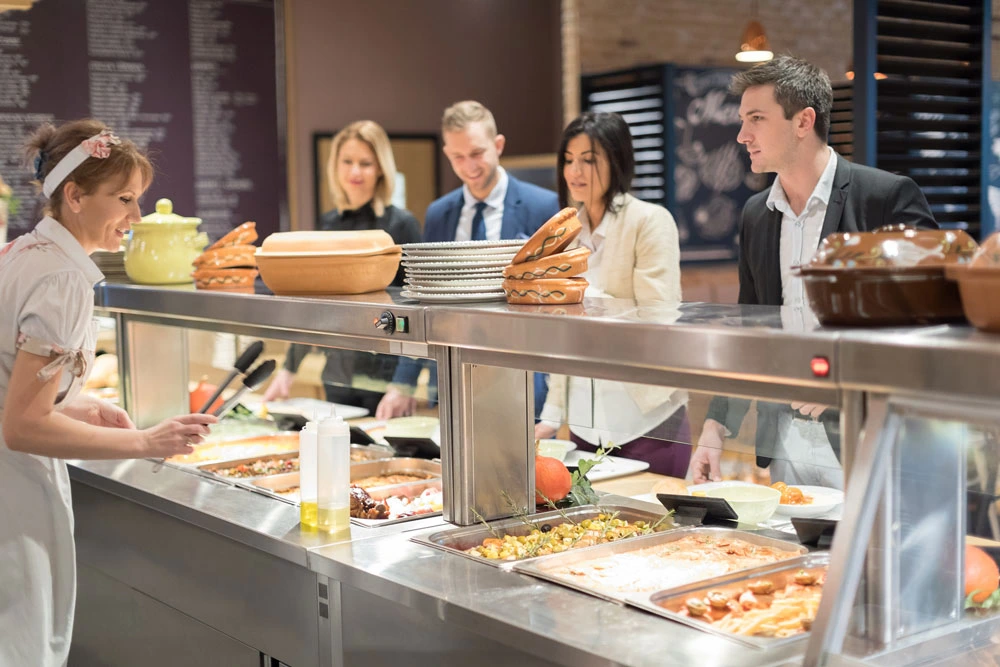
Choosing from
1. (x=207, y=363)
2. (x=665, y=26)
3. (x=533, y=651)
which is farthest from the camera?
(x=665, y=26)

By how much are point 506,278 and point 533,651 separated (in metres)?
A: 0.80

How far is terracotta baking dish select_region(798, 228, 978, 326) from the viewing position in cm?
150

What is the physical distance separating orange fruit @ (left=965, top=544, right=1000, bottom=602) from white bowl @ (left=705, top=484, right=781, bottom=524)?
2.16 feet

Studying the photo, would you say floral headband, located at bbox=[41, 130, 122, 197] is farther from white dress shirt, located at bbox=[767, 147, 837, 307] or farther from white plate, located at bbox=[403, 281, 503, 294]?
white dress shirt, located at bbox=[767, 147, 837, 307]

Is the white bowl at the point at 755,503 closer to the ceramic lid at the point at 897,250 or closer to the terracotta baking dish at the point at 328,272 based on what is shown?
the ceramic lid at the point at 897,250

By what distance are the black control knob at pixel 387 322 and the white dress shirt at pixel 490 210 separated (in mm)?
2465

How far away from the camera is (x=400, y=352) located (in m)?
2.34

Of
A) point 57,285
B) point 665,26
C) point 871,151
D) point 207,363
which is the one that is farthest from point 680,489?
point 665,26

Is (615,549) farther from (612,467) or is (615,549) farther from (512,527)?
(612,467)

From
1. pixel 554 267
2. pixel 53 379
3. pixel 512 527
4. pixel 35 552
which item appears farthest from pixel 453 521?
pixel 35 552

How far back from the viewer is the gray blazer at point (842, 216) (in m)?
2.92

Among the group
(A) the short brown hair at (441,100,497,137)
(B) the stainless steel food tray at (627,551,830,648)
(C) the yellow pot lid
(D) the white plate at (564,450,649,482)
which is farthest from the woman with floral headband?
(A) the short brown hair at (441,100,497,137)

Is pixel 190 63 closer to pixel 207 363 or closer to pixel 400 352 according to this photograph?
pixel 207 363

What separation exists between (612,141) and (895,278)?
98.3 inches
